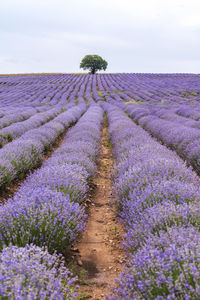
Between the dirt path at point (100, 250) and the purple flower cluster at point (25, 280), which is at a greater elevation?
the purple flower cluster at point (25, 280)

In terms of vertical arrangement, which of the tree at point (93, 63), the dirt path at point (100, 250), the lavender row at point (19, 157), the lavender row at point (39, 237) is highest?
the tree at point (93, 63)

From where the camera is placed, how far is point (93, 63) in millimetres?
51344

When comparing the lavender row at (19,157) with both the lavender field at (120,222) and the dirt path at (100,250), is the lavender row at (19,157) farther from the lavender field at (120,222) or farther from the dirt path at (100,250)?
the dirt path at (100,250)

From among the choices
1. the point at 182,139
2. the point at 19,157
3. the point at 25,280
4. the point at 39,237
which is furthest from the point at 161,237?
the point at 182,139

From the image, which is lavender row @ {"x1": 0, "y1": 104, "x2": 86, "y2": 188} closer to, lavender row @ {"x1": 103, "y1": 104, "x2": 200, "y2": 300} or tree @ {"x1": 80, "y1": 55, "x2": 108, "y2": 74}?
lavender row @ {"x1": 103, "y1": 104, "x2": 200, "y2": 300}

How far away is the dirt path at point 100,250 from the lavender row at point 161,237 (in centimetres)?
23

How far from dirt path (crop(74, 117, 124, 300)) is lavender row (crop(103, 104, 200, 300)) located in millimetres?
233

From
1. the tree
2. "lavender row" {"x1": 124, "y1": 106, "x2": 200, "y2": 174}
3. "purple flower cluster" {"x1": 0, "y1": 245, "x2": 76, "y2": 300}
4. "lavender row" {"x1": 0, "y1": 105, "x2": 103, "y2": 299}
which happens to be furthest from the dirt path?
the tree

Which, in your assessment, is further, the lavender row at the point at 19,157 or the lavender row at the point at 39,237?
the lavender row at the point at 19,157

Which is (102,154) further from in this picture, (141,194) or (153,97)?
(153,97)

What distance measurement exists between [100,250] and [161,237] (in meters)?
1.38

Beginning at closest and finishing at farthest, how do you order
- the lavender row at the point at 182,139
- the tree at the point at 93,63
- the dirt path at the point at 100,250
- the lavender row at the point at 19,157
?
the dirt path at the point at 100,250, the lavender row at the point at 19,157, the lavender row at the point at 182,139, the tree at the point at 93,63

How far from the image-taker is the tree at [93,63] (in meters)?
51.0

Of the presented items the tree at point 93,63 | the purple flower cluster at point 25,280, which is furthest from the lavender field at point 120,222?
the tree at point 93,63
